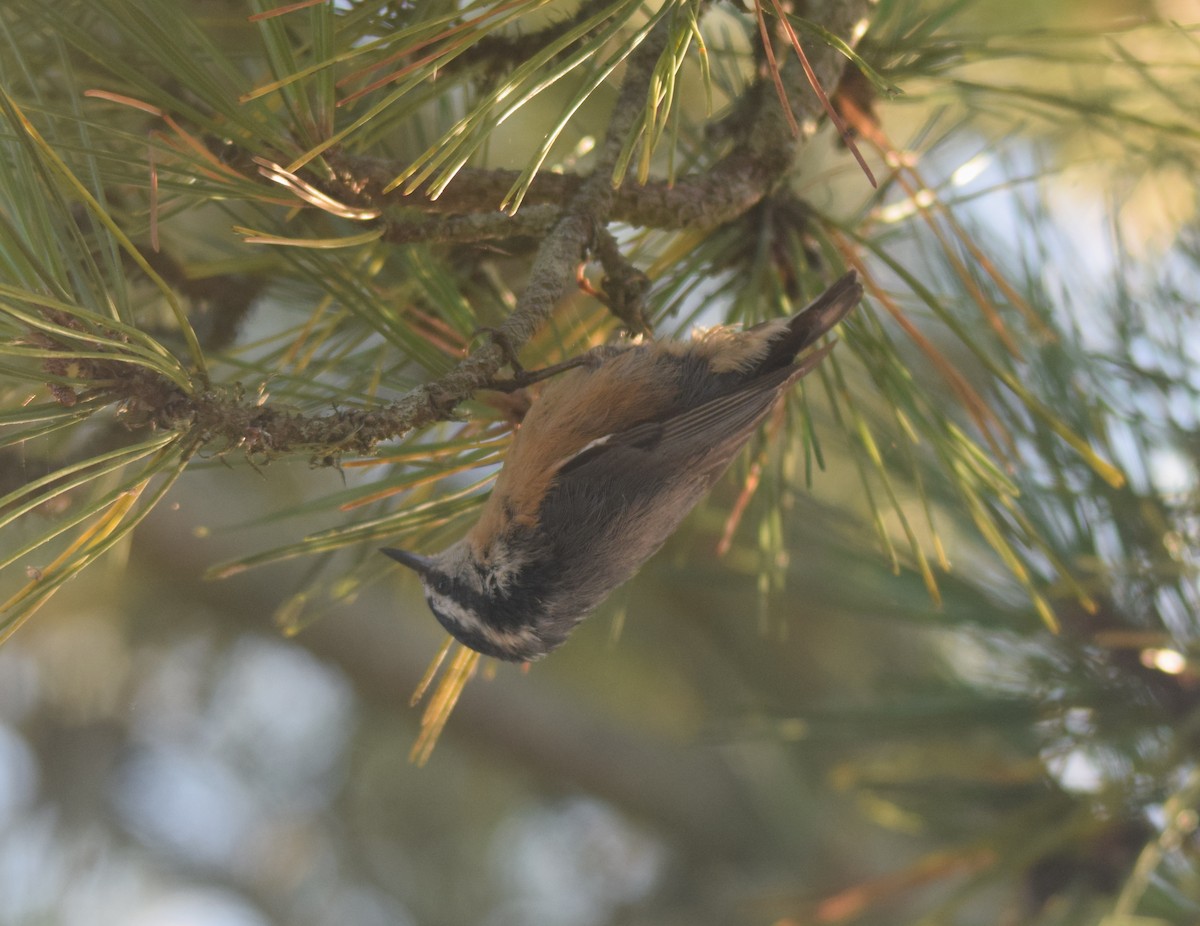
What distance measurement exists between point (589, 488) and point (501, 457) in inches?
5.0

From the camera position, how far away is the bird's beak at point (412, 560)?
126cm

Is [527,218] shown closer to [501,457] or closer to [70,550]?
[501,457]

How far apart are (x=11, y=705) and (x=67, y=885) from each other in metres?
0.64

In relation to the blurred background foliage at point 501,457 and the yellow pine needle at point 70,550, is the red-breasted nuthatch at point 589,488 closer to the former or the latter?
the blurred background foliage at point 501,457

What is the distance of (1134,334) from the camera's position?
1807 mm

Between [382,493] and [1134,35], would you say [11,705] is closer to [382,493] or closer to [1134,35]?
[382,493]

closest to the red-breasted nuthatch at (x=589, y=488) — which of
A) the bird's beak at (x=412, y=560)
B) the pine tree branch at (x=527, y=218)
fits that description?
the bird's beak at (x=412, y=560)

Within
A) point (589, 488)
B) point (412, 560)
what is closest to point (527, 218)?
point (589, 488)

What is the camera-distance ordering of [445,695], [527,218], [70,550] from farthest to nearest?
[445,695] < [527,218] < [70,550]

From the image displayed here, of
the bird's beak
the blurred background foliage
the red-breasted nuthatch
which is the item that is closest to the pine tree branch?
the blurred background foliage

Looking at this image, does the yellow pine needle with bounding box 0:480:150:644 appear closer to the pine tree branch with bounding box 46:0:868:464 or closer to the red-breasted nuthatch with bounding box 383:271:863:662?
the pine tree branch with bounding box 46:0:868:464

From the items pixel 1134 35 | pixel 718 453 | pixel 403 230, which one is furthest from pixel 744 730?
pixel 1134 35

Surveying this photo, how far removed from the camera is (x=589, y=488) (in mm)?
1209

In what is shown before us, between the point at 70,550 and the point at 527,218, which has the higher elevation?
the point at 527,218
